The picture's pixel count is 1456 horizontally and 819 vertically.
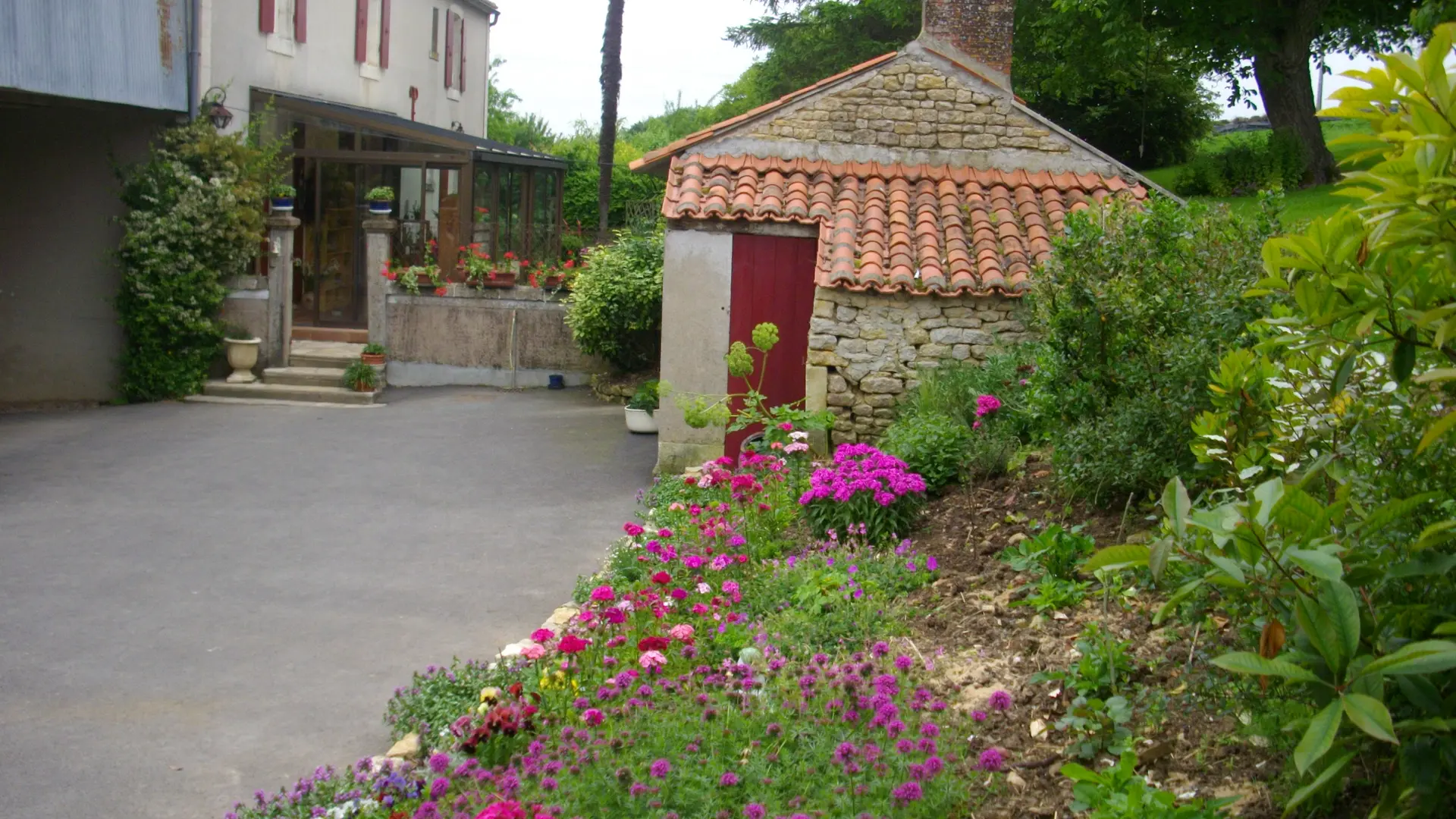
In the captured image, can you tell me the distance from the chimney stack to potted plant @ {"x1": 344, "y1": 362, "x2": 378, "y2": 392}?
28.4 ft

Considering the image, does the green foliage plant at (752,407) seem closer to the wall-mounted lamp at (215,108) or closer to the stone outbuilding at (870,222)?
the stone outbuilding at (870,222)

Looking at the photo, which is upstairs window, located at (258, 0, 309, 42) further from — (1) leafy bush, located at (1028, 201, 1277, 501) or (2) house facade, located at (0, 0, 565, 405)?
(1) leafy bush, located at (1028, 201, 1277, 501)

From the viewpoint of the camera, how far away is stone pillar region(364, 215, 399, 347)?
56.4ft

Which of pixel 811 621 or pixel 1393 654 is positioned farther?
pixel 811 621

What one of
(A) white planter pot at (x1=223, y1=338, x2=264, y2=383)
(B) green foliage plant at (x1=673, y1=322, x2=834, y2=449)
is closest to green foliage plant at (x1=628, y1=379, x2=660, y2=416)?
(B) green foliage plant at (x1=673, y1=322, x2=834, y2=449)

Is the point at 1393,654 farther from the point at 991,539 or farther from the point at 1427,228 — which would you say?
the point at 991,539

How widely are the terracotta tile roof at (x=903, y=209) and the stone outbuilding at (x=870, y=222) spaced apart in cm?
2

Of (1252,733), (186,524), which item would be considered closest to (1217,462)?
(1252,733)

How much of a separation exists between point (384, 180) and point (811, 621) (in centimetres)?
1753

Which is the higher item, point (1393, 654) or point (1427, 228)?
point (1427, 228)

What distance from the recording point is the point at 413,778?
190 inches

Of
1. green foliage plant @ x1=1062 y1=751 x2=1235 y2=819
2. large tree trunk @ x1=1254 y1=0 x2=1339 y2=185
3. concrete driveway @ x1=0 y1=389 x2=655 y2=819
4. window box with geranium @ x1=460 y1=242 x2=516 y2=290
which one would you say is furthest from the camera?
large tree trunk @ x1=1254 y1=0 x2=1339 y2=185

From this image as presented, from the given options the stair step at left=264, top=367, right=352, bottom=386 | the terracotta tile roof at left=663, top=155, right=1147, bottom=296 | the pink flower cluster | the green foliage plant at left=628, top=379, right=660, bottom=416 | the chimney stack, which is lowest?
the stair step at left=264, top=367, right=352, bottom=386

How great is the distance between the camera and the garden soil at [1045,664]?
3.60m
